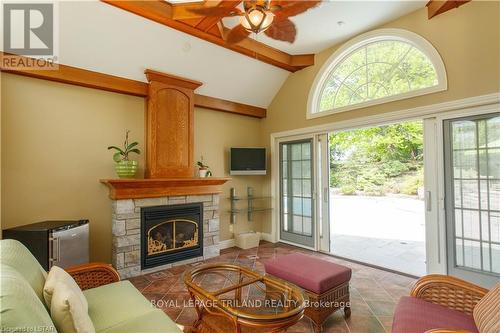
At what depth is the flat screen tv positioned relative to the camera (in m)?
4.92

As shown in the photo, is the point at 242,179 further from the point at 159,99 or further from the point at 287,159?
the point at 159,99

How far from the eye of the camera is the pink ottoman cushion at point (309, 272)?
7.45ft

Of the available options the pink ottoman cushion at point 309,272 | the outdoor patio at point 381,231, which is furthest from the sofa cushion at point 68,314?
the outdoor patio at point 381,231

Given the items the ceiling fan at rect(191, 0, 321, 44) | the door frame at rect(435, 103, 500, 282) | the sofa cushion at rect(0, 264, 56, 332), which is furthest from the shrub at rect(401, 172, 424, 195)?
the sofa cushion at rect(0, 264, 56, 332)

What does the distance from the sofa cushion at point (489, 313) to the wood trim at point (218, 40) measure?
3.37 meters

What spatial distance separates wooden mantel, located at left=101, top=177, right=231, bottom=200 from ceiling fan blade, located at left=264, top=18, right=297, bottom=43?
2339mm

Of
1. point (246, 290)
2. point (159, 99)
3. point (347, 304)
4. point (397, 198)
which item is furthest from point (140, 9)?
point (397, 198)

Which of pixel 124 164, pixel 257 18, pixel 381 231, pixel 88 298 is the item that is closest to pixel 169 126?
pixel 124 164

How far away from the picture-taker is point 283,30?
8.70 feet

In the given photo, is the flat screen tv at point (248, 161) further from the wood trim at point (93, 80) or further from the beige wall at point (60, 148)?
the beige wall at point (60, 148)

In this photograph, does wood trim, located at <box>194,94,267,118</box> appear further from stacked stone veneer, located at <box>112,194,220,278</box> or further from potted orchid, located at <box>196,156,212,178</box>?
stacked stone veneer, located at <box>112,194,220,278</box>

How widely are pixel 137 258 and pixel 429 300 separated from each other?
3.34m

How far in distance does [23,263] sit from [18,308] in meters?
0.79

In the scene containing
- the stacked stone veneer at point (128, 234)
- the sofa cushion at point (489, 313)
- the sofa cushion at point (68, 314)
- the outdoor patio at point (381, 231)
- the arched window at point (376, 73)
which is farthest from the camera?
the outdoor patio at point (381, 231)
